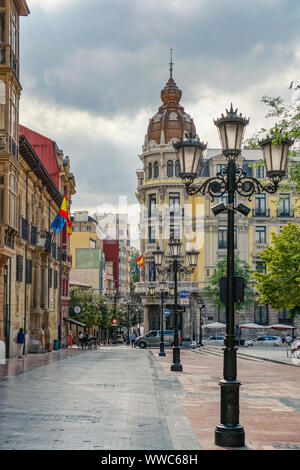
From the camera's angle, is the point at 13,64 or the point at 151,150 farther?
the point at 151,150

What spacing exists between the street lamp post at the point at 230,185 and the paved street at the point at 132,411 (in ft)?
1.39

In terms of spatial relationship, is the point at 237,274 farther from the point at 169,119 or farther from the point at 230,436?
the point at 230,436

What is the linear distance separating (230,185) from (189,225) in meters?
59.2

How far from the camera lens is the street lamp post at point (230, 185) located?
9922mm

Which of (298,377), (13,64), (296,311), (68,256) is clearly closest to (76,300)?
(68,256)

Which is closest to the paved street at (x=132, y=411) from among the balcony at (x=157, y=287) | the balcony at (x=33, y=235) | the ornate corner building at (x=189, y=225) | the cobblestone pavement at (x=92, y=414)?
Result: the cobblestone pavement at (x=92, y=414)

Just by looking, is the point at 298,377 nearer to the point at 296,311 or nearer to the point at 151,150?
the point at 296,311

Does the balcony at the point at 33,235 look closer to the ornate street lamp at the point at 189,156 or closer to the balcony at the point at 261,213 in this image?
the ornate street lamp at the point at 189,156

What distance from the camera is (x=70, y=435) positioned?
33.0 ft

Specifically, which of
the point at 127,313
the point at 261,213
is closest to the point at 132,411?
the point at 261,213

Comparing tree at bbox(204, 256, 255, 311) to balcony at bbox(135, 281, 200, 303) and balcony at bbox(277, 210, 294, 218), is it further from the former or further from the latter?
balcony at bbox(277, 210, 294, 218)

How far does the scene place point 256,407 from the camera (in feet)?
47.8
